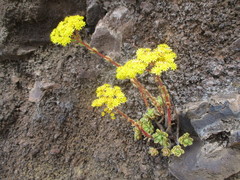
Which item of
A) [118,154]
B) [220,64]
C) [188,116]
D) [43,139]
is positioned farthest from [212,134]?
A: [43,139]

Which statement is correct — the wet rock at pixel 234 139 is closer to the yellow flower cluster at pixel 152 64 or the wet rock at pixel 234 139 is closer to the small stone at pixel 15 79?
the yellow flower cluster at pixel 152 64

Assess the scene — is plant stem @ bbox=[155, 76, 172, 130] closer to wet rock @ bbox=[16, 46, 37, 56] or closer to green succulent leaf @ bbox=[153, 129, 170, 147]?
green succulent leaf @ bbox=[153, 129, 170, 147]

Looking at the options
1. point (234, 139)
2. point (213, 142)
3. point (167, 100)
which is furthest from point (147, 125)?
point (234, 139)

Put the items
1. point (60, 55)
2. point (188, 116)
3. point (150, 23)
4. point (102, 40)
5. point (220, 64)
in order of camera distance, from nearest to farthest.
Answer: point (188, 116) → point (220, 64) → point (150, 23) → point (102, 40) → point (60, 55)

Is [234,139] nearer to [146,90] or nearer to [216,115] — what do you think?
[216,115]

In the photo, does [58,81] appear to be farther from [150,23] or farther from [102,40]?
[150,23]

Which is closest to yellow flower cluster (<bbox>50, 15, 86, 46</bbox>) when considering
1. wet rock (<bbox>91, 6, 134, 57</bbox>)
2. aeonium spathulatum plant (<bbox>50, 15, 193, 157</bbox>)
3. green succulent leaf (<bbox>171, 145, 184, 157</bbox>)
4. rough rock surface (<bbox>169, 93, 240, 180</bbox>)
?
aeonium spathulatum plant (<bbox>50, 15, 193, 157</bbox>)

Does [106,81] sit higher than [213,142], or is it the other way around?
[213,142]
